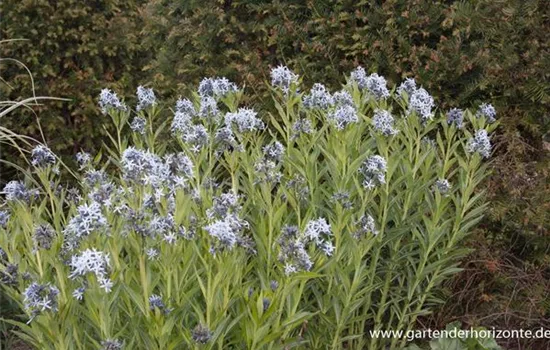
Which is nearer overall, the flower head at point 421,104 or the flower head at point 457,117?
the flower head at point 421,104

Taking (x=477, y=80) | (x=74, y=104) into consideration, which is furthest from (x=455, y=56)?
(x=74, y=104)

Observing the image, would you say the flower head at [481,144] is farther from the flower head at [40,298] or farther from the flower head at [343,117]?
the flower head at [40,298]

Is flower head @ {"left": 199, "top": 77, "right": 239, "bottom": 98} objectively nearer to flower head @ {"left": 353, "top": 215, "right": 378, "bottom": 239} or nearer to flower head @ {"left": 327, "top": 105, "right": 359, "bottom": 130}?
flower head @ {"left": 327, "top": 105, "right": 359, "bottom": 130}

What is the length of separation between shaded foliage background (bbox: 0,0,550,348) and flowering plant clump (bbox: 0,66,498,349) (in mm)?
574

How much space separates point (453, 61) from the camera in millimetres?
4406

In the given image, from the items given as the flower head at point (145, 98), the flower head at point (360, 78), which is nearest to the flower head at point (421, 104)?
the flower head at point (360, 78)

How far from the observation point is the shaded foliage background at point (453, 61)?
172 inches

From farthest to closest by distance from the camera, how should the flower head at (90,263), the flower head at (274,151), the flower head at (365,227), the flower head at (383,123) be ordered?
the flower head at (383,123), the flower head at (274,151), the flower head at (365,227), the flower head at (90,263)

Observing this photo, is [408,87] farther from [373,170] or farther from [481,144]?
[373,170]

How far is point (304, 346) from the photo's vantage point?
3803 mm

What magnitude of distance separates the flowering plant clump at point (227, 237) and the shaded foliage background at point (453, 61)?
1.88 feet

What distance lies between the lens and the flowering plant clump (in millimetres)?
2725

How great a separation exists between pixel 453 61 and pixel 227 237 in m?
2.33

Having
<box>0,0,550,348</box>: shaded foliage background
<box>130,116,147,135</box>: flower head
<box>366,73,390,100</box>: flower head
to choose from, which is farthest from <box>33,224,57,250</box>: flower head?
<box>0,0,550,348</box>: shaded foliage background
